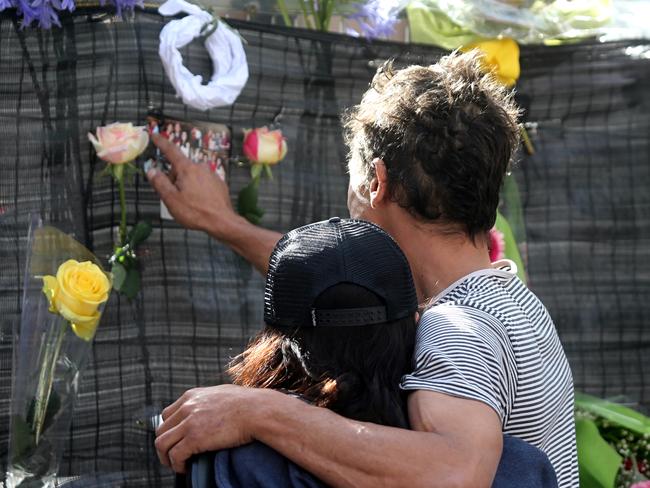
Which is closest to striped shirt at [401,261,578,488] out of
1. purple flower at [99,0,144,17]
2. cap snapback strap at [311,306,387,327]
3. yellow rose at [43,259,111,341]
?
cap snapback strap at [311,306,387,327]

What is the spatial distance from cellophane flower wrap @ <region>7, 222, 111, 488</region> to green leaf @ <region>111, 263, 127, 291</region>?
0.14 metres

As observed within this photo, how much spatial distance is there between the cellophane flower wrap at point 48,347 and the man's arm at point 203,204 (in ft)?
1.07

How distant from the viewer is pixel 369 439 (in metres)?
1.58

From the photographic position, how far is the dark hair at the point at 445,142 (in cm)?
192

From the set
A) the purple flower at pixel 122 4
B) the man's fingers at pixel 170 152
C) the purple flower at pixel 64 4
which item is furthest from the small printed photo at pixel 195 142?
the purple flower at pixel 64 4

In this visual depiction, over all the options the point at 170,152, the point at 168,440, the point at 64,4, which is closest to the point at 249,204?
the point at 170,152

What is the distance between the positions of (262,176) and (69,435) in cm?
96

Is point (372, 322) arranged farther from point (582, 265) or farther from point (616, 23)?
point (616, 23)

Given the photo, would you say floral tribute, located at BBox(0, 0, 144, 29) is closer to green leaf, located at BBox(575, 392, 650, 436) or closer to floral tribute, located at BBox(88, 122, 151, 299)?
floral tribute, located at BBox(88, 122, 151, 299)

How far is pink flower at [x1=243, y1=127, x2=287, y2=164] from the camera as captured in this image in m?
2.94

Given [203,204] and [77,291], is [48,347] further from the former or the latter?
[203,204]

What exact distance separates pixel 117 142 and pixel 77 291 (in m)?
0.47

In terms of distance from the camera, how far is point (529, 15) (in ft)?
11.1

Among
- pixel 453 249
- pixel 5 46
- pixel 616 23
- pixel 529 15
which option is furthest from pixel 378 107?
pixel 616 23
